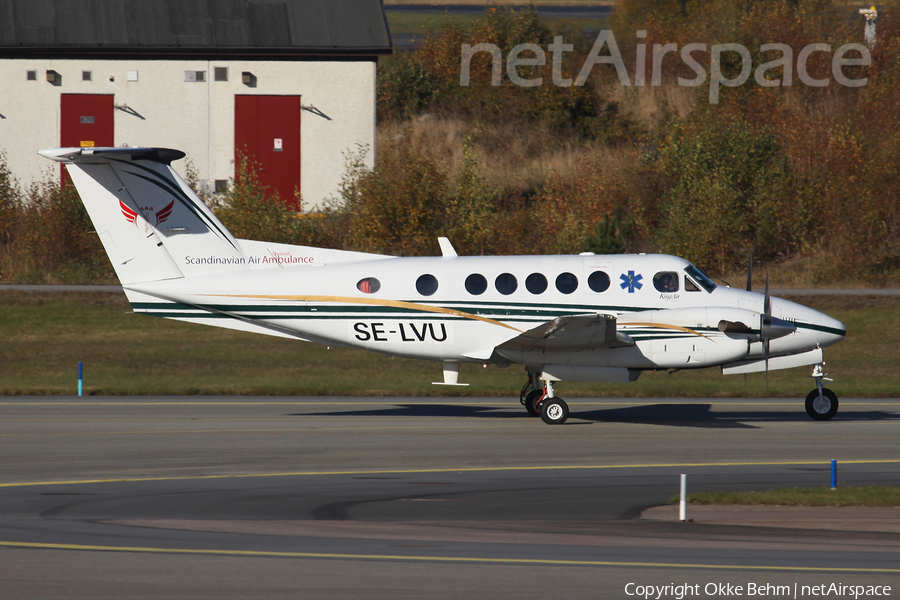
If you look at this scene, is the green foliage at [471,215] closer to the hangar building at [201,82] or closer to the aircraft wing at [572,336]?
the hangar building at [201,82]

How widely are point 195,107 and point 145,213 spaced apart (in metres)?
25.1

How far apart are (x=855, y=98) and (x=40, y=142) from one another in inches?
1375

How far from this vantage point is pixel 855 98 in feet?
146

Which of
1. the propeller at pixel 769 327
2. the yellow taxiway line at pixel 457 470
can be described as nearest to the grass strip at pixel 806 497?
the yellow taxiway line at pixel 457 470

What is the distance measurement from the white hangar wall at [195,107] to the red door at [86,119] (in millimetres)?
245

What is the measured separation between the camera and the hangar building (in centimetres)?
3959

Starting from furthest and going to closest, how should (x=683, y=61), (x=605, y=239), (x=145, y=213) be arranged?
(x=683, y=61) → (x=605, y=239) → (x=145, y=213)

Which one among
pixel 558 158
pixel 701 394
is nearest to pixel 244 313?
pixel 701 394

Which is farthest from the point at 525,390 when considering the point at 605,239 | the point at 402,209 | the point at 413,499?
the point at 402,209

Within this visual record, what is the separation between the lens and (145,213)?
16562 millimetres

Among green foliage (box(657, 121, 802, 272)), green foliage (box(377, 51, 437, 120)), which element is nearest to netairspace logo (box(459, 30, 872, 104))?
green foliage (box(377, 51, 437, 120))

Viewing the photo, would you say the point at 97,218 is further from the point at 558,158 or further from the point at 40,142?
the point at 558,158

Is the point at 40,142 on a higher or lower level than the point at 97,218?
higher

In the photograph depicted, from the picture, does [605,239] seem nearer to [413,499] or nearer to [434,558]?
[413,499]
